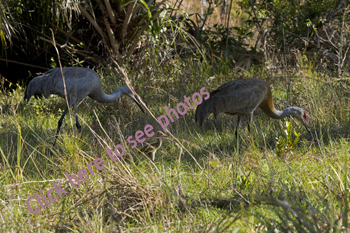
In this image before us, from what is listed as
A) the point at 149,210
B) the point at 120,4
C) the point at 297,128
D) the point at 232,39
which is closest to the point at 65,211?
the point at 149,210

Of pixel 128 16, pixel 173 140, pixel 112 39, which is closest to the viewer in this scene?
pixel 173 140

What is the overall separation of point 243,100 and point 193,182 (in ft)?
7.33

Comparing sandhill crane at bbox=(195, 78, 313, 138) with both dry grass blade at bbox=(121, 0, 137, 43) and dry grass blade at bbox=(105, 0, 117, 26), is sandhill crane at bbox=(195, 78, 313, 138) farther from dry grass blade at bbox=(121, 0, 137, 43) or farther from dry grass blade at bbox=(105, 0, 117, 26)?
dry grass blade at bbox=(105, 0, 117, 26)

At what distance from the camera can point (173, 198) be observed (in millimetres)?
2977

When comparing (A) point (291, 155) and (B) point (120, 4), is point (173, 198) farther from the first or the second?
(B) point (120, 4)

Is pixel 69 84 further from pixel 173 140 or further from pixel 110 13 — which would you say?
pixel 173 140

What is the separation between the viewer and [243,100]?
219 inches

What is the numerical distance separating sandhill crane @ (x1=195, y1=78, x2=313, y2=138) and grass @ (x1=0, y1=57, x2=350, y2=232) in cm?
23

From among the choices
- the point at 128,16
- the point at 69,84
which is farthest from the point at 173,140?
the point at 128,16

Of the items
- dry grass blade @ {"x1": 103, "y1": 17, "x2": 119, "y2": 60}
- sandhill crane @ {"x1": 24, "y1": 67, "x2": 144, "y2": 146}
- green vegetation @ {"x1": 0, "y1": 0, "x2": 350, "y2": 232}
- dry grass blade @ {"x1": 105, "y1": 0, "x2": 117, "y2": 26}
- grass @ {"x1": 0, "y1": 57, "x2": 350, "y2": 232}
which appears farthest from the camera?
dry grass blade @ {"x1": 103, "y1": 17, "x2": 119, "y2": 60}

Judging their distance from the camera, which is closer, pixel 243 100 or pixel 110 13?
pixel 243 100

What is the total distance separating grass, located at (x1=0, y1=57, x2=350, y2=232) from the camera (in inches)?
105

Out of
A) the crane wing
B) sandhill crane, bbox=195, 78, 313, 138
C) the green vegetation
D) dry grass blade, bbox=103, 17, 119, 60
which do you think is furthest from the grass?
dry grass blade, bbox=103, 17, 119, 60

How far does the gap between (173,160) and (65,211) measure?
1604 mm
